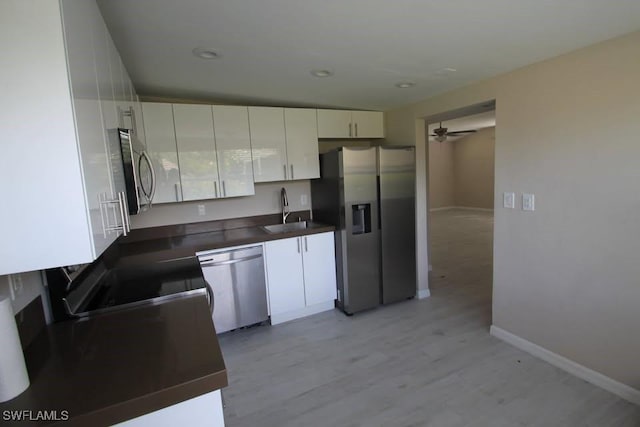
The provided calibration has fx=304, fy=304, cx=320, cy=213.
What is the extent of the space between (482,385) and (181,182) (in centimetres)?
289

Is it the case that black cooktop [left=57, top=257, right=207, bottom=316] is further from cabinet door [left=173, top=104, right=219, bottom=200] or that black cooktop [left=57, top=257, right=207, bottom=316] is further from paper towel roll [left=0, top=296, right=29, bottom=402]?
cabinet door [left=173, top=104, right=219, bottom=200]

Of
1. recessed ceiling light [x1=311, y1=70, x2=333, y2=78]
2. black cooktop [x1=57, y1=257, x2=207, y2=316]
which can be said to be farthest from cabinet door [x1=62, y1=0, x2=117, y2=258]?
recessed ceiling light [x1=311, y1=70, x2=333, y2=78]

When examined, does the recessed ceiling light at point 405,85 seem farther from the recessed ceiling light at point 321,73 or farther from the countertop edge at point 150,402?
the countertop edge at point 150,402

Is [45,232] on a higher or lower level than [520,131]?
lower

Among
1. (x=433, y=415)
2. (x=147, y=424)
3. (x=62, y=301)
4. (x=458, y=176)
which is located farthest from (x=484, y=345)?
(x=458, y=176)

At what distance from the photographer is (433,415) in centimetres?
185

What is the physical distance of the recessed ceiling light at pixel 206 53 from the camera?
1.82m

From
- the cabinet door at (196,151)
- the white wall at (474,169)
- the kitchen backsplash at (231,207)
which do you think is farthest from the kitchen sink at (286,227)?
the white wall at (474,169)

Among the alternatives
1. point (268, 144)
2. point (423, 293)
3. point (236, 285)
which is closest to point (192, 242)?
point (236, 285)

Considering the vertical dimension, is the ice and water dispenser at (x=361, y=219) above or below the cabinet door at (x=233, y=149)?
below

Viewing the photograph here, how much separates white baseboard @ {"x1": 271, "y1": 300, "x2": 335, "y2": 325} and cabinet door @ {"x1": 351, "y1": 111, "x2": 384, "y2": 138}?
1965 millimetres

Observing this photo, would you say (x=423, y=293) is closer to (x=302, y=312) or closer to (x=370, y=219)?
(x=370, y=219)

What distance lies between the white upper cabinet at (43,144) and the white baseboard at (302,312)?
2.39 meters

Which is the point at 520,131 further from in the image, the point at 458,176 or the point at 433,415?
the point at 458,176
